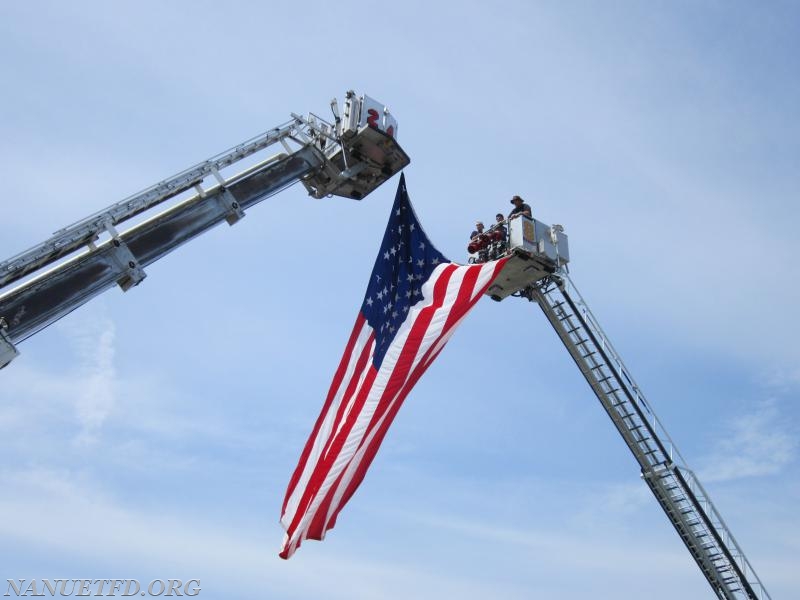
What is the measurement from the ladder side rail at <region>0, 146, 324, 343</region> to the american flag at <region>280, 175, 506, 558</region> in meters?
4.20

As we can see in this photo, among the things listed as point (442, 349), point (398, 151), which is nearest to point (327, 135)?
point (398, 151)

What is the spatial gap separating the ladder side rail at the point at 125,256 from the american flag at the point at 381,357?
13.8 feet

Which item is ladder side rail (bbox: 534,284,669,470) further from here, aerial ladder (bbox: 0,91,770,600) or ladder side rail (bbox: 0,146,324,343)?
ladder side rail (bbox: 0,146,324,343)

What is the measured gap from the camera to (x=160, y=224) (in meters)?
14.3

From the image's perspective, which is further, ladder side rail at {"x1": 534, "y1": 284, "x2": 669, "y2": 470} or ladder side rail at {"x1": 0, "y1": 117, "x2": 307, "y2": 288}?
ladder side rail at {"x1": 534, "y1": 284, "x2": 669, "y2": 470}

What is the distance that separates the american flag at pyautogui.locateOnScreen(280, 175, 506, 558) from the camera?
15508 millimetres

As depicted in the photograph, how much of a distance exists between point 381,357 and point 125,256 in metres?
7.20

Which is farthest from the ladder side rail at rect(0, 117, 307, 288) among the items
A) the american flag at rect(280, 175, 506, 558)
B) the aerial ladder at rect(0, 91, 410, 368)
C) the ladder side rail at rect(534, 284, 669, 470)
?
the ladder side rail at rect(534, 284, 669, 470)

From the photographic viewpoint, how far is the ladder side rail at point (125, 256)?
39.0 ft

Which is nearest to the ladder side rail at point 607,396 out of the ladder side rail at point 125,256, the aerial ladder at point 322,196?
the aerial ladder at point 322,196

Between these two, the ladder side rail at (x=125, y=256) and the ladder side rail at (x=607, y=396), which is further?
the ladder side rail at (x=607, y=396)

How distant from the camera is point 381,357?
1820 cm

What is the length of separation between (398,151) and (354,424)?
25.1ft

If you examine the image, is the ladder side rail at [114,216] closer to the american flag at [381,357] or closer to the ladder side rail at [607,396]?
the american flag at [381,357]
